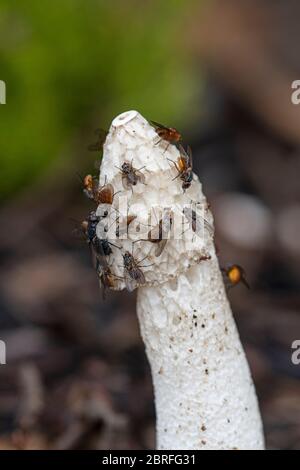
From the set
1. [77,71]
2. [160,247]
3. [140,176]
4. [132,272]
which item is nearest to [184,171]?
[140,176]

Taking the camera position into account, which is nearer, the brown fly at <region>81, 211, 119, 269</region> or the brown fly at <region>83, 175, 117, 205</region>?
the brown fly at <region>83, 175, 117, 205</region>

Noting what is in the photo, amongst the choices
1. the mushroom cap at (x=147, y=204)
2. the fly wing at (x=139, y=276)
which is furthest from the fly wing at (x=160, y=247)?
the fly wing at (x=139, y=276)

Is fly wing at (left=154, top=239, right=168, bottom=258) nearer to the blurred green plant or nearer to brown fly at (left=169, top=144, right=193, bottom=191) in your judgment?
brown fly at (left=169, top=144, right=193, bottom=191)

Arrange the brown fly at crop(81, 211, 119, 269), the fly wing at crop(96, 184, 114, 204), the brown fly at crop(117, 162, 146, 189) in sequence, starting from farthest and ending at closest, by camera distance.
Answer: the brown fly at crop(81, 211, 119, 269) < the fly wing at crop(96, 184, 114, 204) < the brown fly at crop(117, 162, 146, 189)

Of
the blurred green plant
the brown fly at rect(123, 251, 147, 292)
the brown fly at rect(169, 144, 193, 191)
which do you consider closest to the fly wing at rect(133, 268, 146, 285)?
the brown fly at rect(123, 251, 147, 292)

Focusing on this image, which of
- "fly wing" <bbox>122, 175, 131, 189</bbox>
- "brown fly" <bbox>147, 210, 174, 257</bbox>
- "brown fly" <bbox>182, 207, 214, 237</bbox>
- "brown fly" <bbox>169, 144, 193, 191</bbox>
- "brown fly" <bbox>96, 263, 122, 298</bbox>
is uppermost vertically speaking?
"brown fly" <bbox>169, 144, 193, 191</bbox>

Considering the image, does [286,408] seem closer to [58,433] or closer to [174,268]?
[58,433]

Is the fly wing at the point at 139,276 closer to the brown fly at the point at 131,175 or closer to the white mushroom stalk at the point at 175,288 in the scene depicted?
the white mushroom stalk at the point at 175,288

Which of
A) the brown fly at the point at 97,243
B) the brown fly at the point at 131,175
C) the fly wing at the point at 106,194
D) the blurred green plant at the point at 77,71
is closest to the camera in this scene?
the brown fly at the point at 131,175
